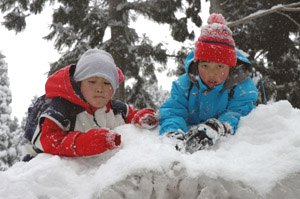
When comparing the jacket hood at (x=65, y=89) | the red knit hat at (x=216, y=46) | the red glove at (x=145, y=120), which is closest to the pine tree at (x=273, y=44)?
the red knit hat at (x=216, y=46)

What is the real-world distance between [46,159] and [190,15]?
7329 millimetres

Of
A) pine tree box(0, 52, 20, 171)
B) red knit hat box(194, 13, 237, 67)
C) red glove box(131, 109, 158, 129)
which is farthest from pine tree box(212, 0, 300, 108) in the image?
pine tree box(0, 52, 20, 171)

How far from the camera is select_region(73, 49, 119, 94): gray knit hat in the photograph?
6.18ft

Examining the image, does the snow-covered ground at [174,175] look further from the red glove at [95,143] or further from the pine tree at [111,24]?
the pine tree at [111,24]

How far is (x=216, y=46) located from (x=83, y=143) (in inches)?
49.1

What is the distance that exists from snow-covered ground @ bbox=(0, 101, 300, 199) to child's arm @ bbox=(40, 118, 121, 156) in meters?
0.10

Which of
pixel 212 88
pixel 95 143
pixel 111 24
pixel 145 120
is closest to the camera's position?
pixel 95 143

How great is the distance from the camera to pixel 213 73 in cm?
191

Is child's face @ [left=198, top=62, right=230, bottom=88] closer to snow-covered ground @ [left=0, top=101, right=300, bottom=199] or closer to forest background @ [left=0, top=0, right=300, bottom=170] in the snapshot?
snow-covered ground @ [left=0, top=101, right=300, bottom=199]

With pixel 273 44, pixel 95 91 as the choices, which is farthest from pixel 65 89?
pixel 273 44

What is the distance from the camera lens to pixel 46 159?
1.50m

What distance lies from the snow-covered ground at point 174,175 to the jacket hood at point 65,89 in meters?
0.53

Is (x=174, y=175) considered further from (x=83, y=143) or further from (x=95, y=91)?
(x=95, y=91)

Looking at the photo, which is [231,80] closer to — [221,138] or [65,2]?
[221,138]
